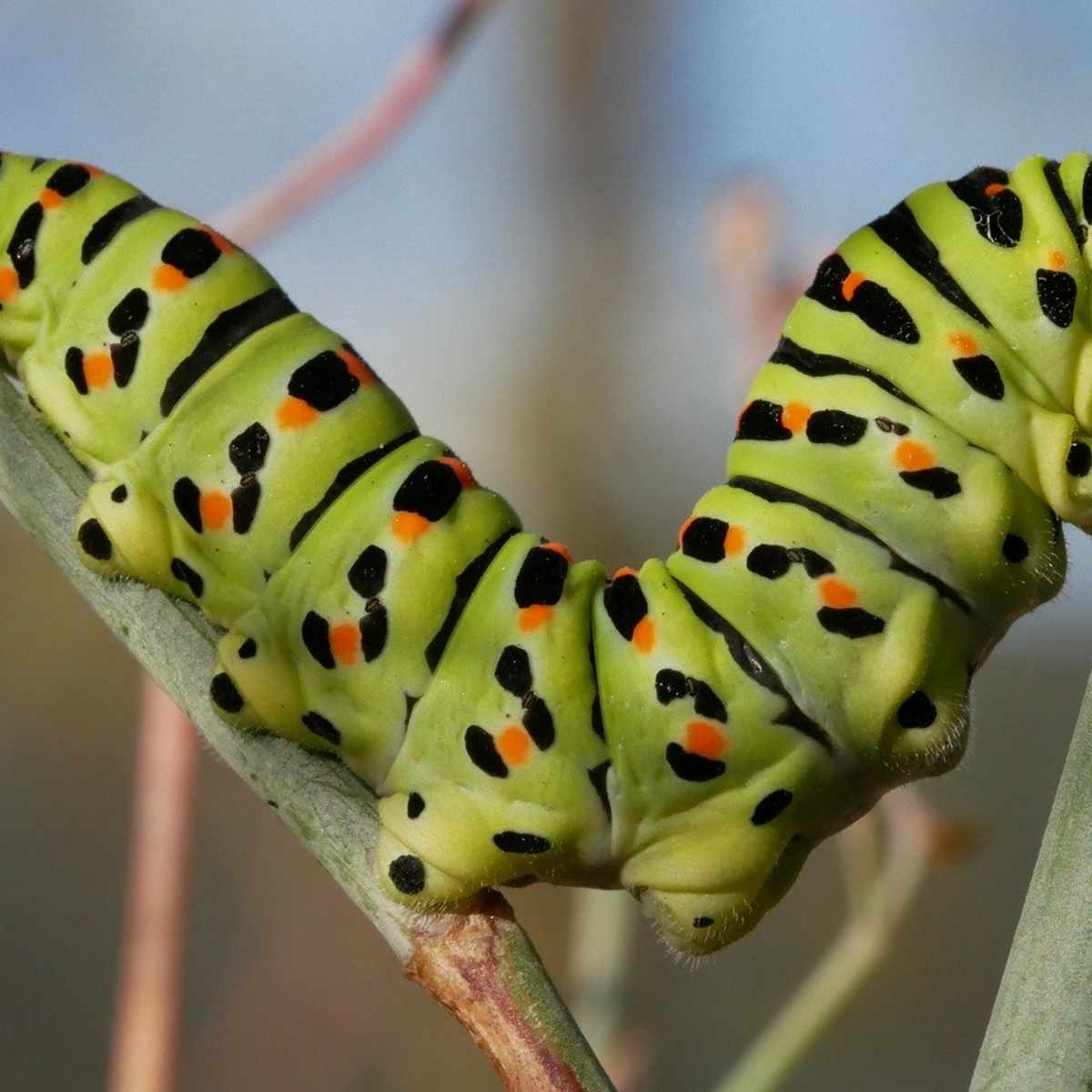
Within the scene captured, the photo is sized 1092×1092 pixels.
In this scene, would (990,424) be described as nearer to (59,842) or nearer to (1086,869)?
(1086,869)

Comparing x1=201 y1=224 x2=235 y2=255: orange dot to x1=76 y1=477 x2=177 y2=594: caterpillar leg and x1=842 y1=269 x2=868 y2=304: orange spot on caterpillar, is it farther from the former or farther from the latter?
x1=842 y1=269 x2=868 y2=304: orange spot on caterpillar

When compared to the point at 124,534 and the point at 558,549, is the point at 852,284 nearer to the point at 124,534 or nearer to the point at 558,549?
the point at 558,549

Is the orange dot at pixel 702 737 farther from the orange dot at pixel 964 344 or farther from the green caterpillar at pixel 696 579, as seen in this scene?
the orange dot at pixel 964 344

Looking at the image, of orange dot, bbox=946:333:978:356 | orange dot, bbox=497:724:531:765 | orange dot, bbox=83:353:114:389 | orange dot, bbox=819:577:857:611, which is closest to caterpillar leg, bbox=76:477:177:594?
orange dot, bbox=83:353:114:389

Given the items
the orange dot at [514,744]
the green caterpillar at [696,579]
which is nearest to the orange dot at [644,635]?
the green caterpillar at [696,579]

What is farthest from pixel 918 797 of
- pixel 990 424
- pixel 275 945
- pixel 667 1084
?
pixel 667 1084

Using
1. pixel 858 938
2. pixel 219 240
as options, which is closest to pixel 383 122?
pixel 219 240
